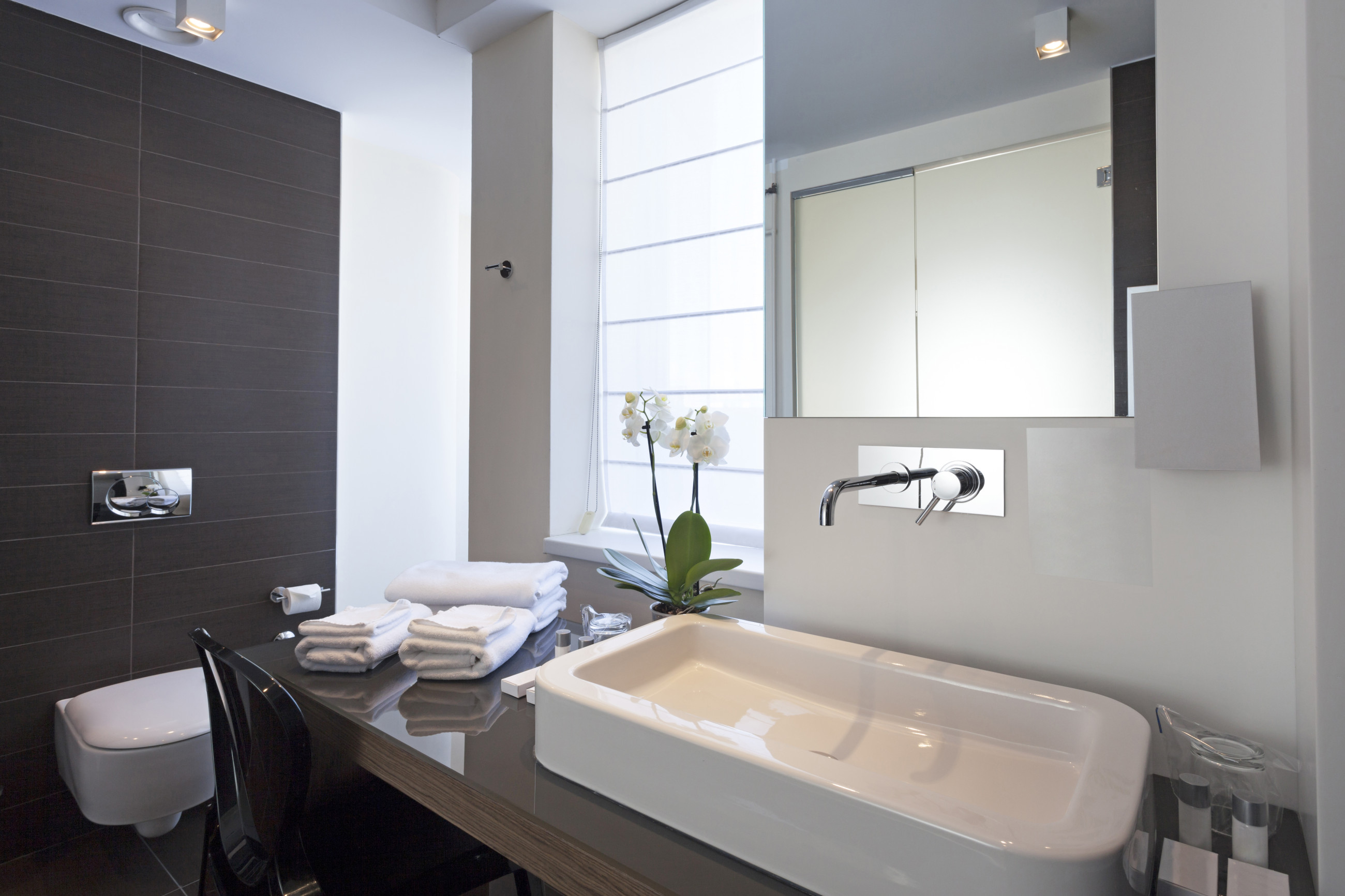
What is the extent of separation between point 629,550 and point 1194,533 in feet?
3.92

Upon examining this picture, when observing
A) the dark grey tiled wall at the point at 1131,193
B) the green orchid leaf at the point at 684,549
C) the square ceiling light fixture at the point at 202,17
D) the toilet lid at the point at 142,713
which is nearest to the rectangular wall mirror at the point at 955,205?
the dark grey tiled wall at the point at 1131,193

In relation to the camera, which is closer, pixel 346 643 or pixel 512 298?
pixel 346 643

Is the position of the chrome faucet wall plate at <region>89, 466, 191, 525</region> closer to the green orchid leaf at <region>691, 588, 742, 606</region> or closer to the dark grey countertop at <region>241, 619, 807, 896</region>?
the dark grey countertop at <region>241, 619, 807, 896</region>

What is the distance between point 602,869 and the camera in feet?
2.18

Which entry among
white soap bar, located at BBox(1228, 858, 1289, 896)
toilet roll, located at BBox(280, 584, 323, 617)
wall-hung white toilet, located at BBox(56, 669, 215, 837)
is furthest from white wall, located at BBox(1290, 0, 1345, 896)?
toilet roll, located at BBox(280, 584, 323, 617)

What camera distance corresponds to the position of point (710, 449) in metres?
1.25

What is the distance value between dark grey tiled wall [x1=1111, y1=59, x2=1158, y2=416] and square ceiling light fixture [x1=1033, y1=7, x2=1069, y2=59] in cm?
9

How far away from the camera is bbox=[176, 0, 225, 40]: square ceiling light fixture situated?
5.77ft

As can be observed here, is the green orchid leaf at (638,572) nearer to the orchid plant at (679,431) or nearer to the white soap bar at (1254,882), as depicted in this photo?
the orchid plant at (679,431)

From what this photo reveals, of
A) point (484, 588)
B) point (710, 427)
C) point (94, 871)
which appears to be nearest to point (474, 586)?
point (484, 588)

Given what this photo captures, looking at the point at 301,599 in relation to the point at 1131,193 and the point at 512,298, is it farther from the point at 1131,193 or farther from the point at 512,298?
the point at 1131,193

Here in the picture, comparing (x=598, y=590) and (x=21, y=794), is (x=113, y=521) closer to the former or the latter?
(x=21, y=794)

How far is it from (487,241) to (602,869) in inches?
73.2

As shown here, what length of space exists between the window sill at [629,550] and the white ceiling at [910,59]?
2.77ft
